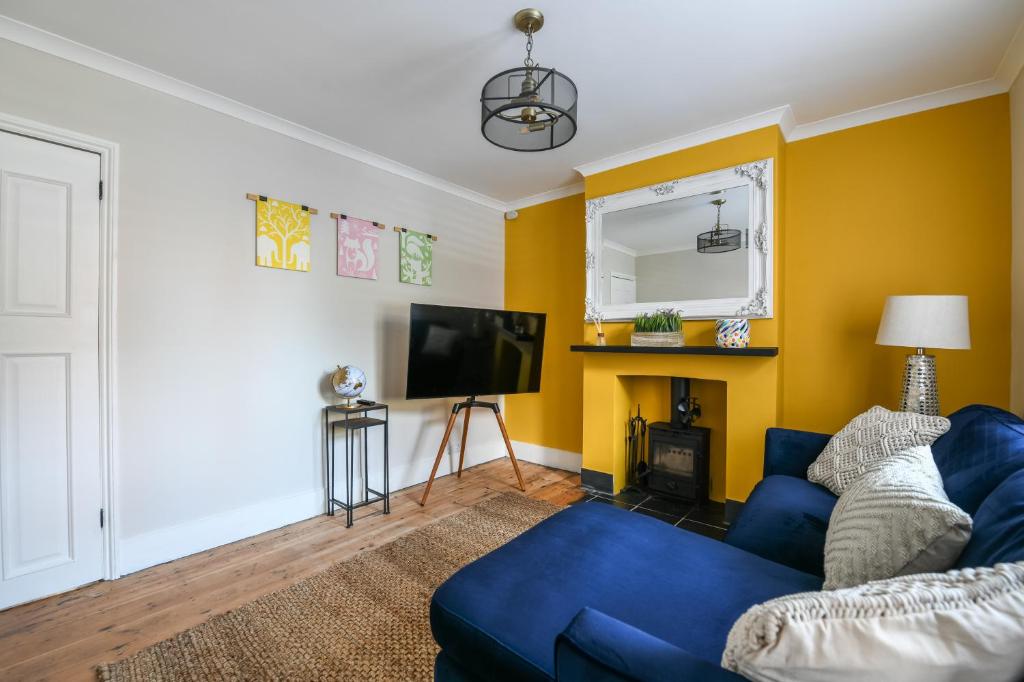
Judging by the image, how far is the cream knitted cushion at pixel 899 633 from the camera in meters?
0.61

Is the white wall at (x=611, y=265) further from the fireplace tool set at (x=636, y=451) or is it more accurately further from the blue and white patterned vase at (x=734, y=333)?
the fireplace tool set at (x=636, y=451)

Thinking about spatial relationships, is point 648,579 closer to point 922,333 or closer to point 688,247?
point 922,333

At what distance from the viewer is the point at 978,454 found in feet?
4.48

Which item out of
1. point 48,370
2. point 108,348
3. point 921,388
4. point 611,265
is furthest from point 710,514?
point 48,370

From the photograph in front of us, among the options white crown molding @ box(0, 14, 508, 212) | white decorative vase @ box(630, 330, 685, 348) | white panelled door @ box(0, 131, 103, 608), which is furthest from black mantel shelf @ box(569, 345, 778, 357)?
white panelled door @ box(0, 131, 103, 608)

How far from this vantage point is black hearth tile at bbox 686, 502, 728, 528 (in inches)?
118

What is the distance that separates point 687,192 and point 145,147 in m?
3.27

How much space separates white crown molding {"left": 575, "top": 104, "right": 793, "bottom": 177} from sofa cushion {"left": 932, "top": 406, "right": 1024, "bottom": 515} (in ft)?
6.51

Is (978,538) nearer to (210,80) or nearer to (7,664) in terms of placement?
(7,664)

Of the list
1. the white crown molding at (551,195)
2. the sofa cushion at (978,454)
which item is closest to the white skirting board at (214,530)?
the white crown molding at (551,195)

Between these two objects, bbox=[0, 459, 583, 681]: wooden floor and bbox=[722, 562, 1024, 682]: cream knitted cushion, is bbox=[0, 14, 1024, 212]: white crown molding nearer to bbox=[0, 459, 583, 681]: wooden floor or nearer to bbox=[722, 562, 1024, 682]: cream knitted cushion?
bbox=[0, 459, 583, 681]: wooden floor

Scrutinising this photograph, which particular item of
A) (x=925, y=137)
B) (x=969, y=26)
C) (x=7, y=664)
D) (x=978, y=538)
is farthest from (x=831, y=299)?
(x=7, y=664)

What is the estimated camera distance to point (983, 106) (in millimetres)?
2459

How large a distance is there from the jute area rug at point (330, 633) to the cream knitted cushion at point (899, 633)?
55.4 inches
